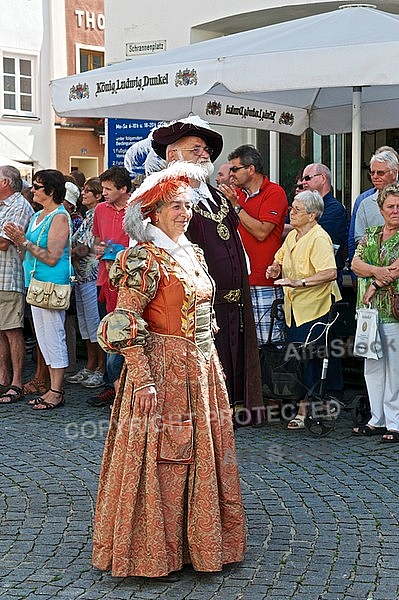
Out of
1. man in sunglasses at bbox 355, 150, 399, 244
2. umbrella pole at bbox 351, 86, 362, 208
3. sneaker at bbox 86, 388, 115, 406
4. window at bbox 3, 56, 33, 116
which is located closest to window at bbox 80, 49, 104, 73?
window at bbox 3, 56, 33, 116

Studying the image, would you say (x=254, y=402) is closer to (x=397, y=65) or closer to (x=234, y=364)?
(x=234, y=364)

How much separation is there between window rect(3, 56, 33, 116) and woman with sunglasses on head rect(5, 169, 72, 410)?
19.4 m

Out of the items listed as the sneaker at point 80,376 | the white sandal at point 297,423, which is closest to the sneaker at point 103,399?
the sneaker at point 80,376

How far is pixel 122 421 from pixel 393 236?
3197mm

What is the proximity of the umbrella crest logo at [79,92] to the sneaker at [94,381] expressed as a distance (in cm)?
250

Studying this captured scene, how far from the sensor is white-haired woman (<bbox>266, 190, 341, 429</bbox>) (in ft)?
24.7

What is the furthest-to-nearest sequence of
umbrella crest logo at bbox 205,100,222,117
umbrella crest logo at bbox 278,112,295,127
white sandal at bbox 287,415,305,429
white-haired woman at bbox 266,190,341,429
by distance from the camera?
1. umbrella crest logo at bbox 278,112,295,127
2. umbrella crest logo at bbox 205,100,222,117
3. white sandal at bbox 287,415,305,429
4. white-haired woman at bbox 266,190,341,429

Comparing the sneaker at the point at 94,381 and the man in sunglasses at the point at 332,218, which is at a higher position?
the man in sunglasses at the point at 332,218

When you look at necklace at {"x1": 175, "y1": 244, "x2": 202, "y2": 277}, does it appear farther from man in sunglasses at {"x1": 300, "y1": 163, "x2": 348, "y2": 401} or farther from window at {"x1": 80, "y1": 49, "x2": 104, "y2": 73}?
window at {"x1": 80, "y1": 49, "x2": 104, "y2": 73}

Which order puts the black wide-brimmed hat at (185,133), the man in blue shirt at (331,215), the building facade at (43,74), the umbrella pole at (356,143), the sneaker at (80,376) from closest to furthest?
the black wide-brimmed hat at (185,133), the man in blue shirt at (331,215), the umbrella pole at (356,143), the sneaker at (80,376), the building facade at (43,74)

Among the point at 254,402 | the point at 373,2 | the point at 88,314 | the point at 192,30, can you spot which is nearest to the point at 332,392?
the point at 254,402

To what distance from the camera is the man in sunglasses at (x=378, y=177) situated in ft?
25.5

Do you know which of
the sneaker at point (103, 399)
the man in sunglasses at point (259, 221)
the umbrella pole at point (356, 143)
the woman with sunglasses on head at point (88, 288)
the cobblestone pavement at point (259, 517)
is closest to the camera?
the cobblestone pavement at point (259, 517)

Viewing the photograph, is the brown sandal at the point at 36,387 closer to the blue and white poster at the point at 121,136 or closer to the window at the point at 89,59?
the blue and white poster at the point at 121,136
